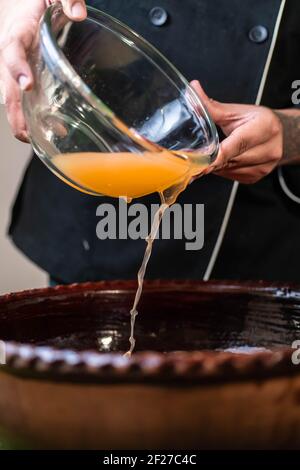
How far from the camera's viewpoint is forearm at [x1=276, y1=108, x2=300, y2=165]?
1.02 metres

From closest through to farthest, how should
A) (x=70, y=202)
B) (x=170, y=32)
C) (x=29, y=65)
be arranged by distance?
1. (x=29, y=65)
2. (x=170, y=32)
3. (x=70, y=202)

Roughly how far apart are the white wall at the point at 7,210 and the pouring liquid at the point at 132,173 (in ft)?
5.36

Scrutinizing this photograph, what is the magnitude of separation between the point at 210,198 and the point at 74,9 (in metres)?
0.46

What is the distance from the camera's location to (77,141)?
74 centimetres

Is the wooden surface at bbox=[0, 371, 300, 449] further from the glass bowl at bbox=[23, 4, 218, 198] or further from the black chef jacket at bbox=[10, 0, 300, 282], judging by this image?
the black chef jacket at bbox=[10, 0, 300, 282]

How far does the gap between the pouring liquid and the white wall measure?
1.63 m

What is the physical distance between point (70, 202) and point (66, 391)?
743 mm

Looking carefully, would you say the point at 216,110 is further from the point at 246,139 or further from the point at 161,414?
the point at 161,414

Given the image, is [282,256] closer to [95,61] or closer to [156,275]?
[156,275]

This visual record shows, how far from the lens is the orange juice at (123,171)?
700 millimetres

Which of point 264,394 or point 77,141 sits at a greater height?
point 77,141

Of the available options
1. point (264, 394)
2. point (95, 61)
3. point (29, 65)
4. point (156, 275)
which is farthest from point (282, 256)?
point (264, 394)

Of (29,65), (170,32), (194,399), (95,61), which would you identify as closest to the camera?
(194,399)
